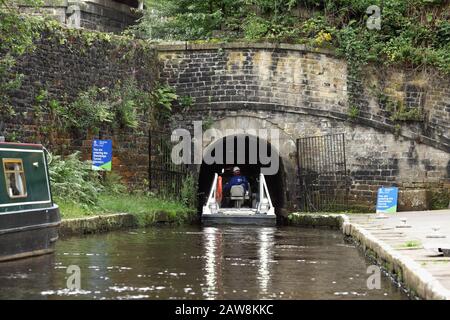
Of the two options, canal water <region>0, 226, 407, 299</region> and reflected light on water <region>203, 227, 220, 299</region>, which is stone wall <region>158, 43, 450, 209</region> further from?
canal water <region>0, 226, 407, 299</region>

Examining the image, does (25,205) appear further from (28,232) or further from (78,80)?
(78,80)

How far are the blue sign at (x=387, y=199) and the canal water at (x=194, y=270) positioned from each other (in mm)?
5292

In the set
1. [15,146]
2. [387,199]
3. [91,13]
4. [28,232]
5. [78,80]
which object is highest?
[91,13]

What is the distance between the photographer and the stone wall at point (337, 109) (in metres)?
22.8

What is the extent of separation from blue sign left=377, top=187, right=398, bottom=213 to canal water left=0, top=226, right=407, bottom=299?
208 inches

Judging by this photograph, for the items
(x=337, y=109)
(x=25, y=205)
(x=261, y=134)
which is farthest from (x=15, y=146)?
(x=337, y=109)

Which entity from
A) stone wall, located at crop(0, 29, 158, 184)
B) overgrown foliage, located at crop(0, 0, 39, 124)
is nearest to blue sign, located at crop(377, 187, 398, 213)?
stone wall, located at crop(0, 29, 158, 184)

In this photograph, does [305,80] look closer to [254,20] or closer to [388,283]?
[254,20]

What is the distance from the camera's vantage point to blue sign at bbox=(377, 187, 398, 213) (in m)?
21.4

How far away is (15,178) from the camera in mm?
12172

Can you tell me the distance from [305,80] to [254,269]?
12.4m

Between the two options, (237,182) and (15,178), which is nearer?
(15,178)

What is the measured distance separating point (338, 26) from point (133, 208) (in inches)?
339

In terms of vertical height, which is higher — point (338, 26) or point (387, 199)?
point (338, 26)
